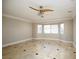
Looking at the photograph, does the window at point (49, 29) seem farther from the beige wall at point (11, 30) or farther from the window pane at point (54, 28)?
the beige wall at point (11, 30)

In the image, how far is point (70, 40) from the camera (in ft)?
24.4

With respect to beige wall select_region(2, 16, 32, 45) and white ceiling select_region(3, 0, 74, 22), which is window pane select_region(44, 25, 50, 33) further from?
white ceiling select_region(3, 0, 74, 22)

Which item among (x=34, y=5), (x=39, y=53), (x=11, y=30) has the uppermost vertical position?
(x=34, y=5)

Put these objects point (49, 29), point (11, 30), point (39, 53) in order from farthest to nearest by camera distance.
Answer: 1. point (49, 29)
2. point (11, 30)
3. point (39, 53)

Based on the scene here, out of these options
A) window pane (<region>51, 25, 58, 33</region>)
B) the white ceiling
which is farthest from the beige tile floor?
window pane (<region>51, 25, 58, 33</region>)

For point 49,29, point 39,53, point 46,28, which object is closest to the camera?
point 39,53

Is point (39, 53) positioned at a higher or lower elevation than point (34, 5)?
lower

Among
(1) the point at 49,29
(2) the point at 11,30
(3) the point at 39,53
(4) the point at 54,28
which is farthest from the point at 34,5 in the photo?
(1) the point at 49,29

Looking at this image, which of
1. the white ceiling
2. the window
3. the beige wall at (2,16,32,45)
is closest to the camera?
the white ceiling

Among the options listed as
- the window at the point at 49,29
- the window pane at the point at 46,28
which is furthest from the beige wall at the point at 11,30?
the window pane at the point at 46,28

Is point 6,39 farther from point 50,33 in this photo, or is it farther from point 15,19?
point 50,33

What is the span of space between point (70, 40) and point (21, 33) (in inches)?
173

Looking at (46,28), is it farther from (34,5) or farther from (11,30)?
(34,5)

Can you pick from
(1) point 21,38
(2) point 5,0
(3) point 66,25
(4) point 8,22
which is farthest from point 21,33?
(2) point 5,0
